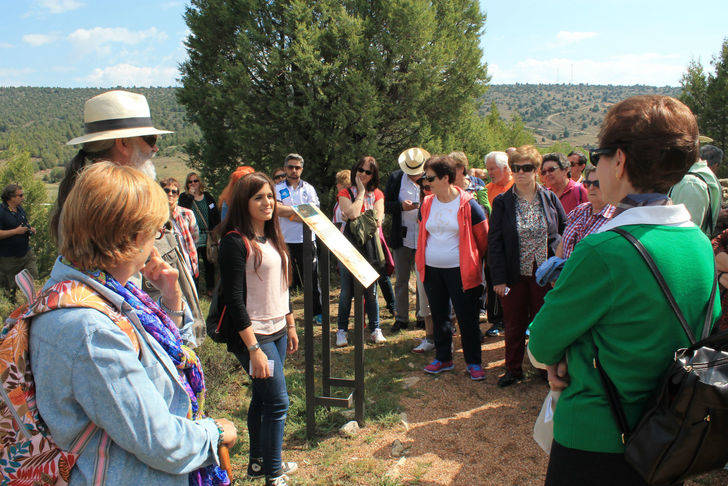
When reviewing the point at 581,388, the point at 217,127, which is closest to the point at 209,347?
the point at 581,388

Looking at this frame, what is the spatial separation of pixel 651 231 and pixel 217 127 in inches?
355

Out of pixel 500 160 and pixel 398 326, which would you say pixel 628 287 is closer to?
pixel 500 160

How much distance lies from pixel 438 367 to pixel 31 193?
9186 mm

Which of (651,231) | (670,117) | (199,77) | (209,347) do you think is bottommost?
(209,347)

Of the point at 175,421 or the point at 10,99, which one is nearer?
the point at 175,421

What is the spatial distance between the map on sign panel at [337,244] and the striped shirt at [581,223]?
1.46m

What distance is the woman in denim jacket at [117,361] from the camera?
1.19 m

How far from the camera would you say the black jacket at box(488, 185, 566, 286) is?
4305 mm

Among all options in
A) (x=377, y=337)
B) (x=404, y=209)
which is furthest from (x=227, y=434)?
(x=404, y=209)

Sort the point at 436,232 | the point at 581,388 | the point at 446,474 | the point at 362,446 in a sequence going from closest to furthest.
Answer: the point at 581,388
the point at 446,474
the point at 362,446
the point at 436,232

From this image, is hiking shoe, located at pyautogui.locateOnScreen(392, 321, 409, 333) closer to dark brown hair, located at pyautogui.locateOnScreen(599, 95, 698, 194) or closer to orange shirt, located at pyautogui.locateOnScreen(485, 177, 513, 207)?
orange shirt, located at pyautogui.locateOnScreen(485, 177, 513, 207)

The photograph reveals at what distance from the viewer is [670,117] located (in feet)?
4.79

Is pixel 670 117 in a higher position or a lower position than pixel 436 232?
higher

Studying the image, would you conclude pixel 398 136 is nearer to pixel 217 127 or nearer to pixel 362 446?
pixel 217 127
